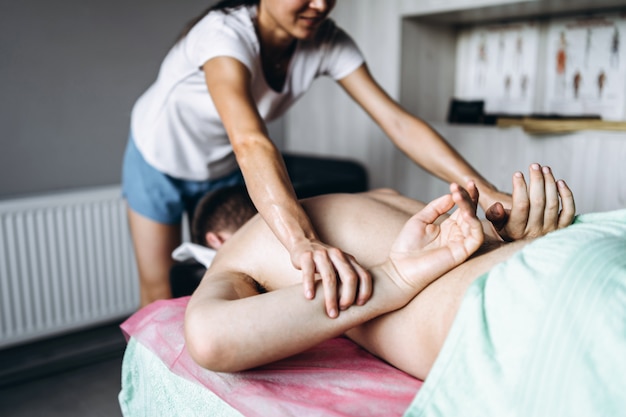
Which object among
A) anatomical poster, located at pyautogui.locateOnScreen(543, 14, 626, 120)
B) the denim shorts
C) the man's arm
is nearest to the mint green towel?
the man's arm

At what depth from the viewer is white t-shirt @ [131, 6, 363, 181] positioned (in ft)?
4.77

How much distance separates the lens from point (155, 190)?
1.66m

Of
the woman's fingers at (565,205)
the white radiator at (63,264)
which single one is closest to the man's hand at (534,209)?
the woman's fingers at (565,205)

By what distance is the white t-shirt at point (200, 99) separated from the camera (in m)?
1.45

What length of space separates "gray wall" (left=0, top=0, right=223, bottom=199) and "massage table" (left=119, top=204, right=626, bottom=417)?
1832 mm

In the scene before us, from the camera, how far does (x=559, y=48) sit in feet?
7.56

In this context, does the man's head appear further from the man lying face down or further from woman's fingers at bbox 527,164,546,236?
woman's fingers at bbox 527,164,546,236

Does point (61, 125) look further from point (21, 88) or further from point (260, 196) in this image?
point (260, 196)

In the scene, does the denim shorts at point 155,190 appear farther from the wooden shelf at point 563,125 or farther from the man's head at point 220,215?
the wooden shelf at point 563,125

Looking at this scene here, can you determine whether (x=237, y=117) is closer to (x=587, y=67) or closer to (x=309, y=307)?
(x=309, y=307)

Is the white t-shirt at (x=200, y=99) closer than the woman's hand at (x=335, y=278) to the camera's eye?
No

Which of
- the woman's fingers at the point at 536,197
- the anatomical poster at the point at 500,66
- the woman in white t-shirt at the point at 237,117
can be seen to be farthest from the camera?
the anatomical poster at the point at 500,66

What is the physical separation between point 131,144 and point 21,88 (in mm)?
898

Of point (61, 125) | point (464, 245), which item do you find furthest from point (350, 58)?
point (61, 125)
